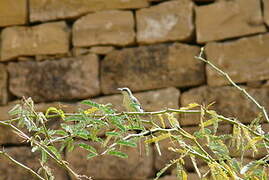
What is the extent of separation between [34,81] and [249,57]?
136 centimetres

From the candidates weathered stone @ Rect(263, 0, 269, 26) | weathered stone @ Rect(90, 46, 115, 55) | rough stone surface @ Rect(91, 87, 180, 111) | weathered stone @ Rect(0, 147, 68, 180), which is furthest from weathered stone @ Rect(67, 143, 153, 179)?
weathered stone @ Rect(263, 0, 269, 26)

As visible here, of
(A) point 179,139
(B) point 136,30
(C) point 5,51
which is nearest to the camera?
(A) point 179,139

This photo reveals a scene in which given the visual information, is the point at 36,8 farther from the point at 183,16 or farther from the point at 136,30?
the point at 183,16

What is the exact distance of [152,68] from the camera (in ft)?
11.4

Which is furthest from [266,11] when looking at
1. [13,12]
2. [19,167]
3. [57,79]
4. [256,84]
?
[19,167]

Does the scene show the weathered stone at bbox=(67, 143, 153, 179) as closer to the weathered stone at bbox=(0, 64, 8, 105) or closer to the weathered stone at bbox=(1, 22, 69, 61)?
the weathered stone at bbox=(0, 64, 8, 105)

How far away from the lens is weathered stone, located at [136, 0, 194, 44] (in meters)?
3.47

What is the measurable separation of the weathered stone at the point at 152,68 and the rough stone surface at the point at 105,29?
0.27 feet

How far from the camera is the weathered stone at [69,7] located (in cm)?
363

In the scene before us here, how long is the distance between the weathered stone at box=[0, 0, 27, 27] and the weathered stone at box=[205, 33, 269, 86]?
1267 mm

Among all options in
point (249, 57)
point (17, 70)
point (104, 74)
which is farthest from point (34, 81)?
point (249, 57)

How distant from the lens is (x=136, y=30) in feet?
11.7

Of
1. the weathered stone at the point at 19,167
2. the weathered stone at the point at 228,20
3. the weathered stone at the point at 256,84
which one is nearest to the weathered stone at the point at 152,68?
the weathered stone at the point at 228,20

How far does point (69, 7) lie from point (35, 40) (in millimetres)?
310
